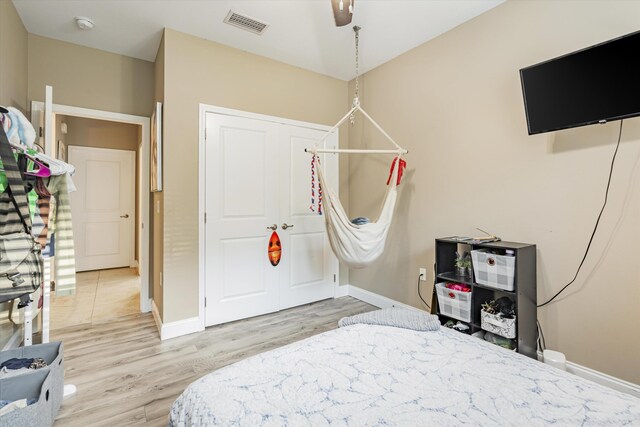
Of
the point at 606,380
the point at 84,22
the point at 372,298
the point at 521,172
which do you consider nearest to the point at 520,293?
the point at 606,380

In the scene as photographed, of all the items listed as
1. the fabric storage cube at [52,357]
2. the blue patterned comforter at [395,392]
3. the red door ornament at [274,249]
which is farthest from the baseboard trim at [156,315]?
the blue patterned comforter at [395,392]

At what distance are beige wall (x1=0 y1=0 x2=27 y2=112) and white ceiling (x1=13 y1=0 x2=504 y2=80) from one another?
5.2 inches

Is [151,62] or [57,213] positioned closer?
[57,213]

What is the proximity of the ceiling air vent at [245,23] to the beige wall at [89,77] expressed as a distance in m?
1.23

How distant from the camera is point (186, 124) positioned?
2.66 metres

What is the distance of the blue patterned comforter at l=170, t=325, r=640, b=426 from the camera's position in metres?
0.90

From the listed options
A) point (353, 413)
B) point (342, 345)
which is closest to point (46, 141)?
point (342, 345)

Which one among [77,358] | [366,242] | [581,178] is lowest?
[77,358]

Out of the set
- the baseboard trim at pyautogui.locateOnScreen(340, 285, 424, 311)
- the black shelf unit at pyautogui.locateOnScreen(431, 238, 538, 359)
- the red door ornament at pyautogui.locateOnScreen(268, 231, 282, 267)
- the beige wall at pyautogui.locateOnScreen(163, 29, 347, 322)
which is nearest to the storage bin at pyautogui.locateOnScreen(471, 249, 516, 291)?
the black shelf unit at pyautogui.locateOnScreen(431, 238, 538, 359)

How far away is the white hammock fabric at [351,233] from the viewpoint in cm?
243

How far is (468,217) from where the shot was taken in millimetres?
2488

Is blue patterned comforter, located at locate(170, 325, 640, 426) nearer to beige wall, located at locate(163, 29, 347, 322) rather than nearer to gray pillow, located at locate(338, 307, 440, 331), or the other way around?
gray pillow, located at locate(338, 307, 440, 331)

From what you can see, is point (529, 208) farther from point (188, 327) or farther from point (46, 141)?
point (46, 141)

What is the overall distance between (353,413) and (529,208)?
1.90m
